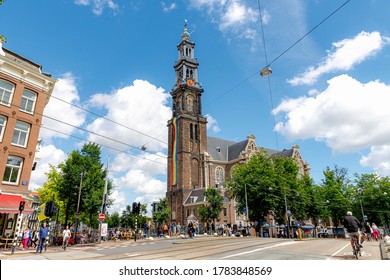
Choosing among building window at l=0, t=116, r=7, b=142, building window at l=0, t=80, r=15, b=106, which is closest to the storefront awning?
building window at l=0, t=116, r=7, b=142

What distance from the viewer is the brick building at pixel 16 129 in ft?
63.2

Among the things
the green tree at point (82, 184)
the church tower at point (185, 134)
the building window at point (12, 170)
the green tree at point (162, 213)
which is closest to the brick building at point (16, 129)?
the building window at point (12, 170)

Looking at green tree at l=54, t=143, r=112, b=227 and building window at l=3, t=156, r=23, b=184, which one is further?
green tree at l=54, t=143, r=112, b=227

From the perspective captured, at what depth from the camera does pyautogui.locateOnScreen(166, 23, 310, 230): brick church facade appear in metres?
54.0

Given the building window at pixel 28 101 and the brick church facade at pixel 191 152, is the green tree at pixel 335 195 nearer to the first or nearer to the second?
the brick church facade at pixel 191 152

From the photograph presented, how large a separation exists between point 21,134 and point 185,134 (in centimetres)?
4042

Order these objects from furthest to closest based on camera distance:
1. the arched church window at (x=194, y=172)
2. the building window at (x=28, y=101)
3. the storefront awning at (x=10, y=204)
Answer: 1. the arched church window at (x=194, y=172)
2. the building window at (x=28, y=101)
3. the storefront awning at (x=10, y=204)

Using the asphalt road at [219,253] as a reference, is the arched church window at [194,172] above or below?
above

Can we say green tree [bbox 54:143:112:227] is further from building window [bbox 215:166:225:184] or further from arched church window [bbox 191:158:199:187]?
building window [bbox 215:166:225:184]

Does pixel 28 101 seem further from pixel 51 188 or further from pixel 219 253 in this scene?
pixel 51 188

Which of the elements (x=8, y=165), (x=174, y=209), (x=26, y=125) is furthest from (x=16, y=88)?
(x=174, y=209)

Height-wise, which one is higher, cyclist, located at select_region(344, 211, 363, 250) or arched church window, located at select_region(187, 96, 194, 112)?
arched church window, located at select_region(187, 96, 194, 112)
